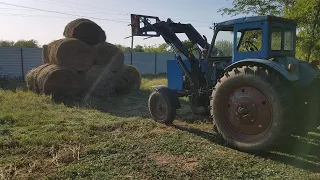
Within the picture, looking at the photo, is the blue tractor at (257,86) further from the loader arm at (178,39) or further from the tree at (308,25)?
the tree at (308,25)

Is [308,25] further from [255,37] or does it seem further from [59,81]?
[59,81]

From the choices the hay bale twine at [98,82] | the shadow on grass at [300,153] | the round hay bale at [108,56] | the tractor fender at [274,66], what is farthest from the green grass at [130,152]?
the round hay bale at [108,56]

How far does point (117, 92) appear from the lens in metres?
12.6

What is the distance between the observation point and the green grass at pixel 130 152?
14.2 feet

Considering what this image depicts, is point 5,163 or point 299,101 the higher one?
point 299,101

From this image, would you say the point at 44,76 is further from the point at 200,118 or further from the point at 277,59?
the point at 277,59

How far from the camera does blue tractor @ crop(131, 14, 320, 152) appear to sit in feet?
15.9

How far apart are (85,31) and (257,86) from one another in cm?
860

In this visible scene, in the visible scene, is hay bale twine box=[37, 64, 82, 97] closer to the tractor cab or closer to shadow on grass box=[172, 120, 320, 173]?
shadow on grass box=[172, 120, 320, 173]

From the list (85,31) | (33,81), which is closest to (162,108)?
(85,31)

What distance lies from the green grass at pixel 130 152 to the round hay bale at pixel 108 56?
429 centimetres

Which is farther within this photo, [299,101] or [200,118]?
[200,118]

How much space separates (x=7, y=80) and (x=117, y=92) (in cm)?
686

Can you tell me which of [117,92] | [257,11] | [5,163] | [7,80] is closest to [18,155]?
[5,163]
